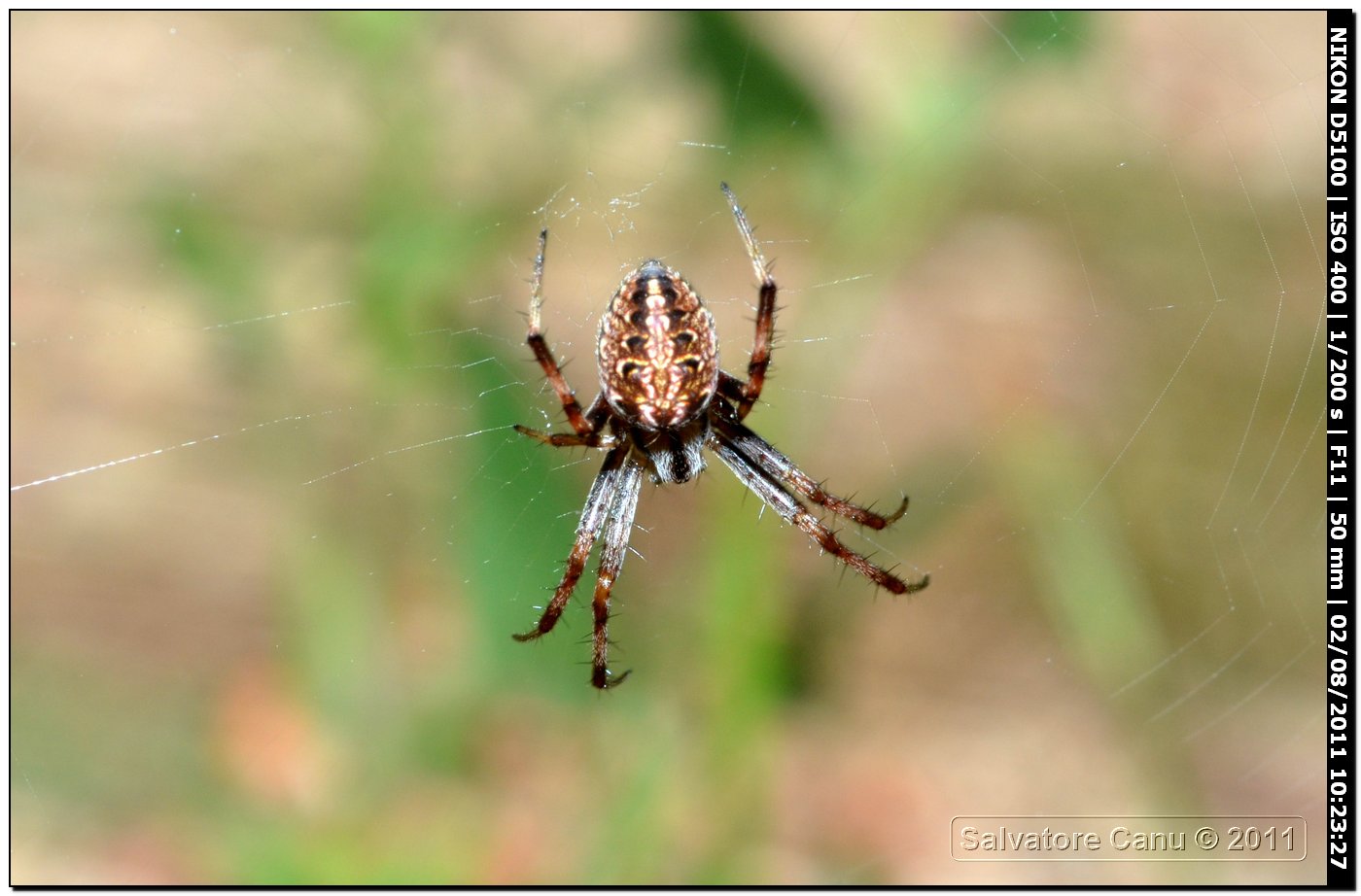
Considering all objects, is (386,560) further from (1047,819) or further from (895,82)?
(1047,819)

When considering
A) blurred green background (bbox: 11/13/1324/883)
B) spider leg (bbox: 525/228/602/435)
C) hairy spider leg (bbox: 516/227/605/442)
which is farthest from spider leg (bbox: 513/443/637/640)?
spider leg (bbox: 525/228/602/435)

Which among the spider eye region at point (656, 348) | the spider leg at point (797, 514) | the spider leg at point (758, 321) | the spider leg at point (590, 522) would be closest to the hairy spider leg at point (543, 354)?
the spider eye region at point (656, 348)

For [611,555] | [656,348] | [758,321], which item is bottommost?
[611,555]

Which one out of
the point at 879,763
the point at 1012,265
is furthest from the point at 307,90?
the point at 879,763

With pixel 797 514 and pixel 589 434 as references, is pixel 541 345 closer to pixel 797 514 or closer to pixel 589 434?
pixel 589 434

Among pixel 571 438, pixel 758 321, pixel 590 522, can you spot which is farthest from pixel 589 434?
pixel 758 321

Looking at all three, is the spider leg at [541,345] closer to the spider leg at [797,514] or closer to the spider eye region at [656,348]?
the spider eye region at [656,348]

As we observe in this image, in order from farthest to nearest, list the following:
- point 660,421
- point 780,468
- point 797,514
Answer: point 780,468 → point 797,514 → point 660,421
